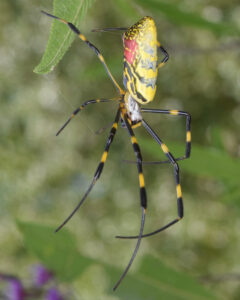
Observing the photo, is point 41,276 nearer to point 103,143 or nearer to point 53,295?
point 53,295

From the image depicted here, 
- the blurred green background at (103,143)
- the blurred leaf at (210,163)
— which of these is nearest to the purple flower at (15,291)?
the blurred leaf at (210,163)

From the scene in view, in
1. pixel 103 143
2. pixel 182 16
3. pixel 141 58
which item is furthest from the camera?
pixel 103 143

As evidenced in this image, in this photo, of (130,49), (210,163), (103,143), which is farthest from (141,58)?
(103,143)

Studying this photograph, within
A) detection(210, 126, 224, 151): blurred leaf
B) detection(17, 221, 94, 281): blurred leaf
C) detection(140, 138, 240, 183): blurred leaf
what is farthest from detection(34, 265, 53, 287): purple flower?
detection(210, 126, 224, 151): blurred leaf

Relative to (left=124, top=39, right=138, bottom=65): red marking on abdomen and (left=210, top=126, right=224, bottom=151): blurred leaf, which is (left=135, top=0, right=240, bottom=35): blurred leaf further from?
(left=124, top=39, right=138, bottom=65): red marking on abdomen

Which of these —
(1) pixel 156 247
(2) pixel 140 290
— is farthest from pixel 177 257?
(2) pixel 140 290
